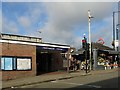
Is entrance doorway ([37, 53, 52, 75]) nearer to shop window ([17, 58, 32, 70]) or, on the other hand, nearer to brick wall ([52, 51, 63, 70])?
brick wall ([52, 51, 63, 70])

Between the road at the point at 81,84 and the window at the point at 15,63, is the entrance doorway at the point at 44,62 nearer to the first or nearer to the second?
the window at the point at 15,63

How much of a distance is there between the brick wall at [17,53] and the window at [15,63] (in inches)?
15.2

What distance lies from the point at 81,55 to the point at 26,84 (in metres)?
22.7

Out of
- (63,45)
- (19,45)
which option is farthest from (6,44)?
(63,45)

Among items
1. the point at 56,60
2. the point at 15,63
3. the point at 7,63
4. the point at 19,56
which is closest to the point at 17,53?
the point at 19,56

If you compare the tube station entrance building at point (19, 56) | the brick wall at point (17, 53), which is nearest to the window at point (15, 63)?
the tube station entrance building at point (19, 56)

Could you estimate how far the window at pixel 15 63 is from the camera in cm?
2694

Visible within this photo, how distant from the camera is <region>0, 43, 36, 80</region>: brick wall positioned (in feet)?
88.0

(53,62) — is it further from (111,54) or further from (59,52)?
(111,54)

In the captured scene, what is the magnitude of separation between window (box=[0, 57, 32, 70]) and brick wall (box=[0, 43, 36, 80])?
0.39m

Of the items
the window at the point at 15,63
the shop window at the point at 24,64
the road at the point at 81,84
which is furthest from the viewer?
the shop window at the point at 24,64

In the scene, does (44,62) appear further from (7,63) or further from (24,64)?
(7,63)

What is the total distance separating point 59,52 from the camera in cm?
3725

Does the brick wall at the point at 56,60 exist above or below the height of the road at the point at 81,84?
above
